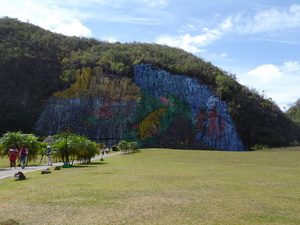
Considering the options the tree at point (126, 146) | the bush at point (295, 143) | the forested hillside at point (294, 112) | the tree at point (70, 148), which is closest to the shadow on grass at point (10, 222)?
the tree at point (70, 148)

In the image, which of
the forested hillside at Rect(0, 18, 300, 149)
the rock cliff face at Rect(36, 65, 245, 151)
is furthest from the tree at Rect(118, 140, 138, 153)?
the forested hillside at Rect(0, 18, 300, 149)

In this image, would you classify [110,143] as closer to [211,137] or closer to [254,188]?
[211,137]

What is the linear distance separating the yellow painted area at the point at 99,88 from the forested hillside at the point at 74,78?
6.55 ft

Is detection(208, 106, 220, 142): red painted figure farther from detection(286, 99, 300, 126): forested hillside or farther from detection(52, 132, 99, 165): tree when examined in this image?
detection(52, 132, 99, 165): tree

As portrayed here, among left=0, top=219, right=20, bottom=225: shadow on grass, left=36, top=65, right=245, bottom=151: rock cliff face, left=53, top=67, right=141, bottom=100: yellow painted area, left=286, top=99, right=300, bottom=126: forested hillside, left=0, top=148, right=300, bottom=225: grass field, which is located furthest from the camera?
left=286, top=99, right=300, bottom=126: forested hillside

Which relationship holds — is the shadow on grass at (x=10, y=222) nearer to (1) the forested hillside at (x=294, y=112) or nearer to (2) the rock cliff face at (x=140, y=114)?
(2) the rock cliff face at (x=140, y=114)

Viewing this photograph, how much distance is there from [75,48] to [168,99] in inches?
1207

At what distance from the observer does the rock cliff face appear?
5906cm

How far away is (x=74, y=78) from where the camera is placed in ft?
208

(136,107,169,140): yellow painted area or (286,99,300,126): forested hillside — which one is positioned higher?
(286,99,300,126): forested hillside

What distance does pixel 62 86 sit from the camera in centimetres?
6303

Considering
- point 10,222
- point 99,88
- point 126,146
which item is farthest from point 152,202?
point 99,88

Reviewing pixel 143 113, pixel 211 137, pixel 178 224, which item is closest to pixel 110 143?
pixel 143 113

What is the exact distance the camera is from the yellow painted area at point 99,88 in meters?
61.3
